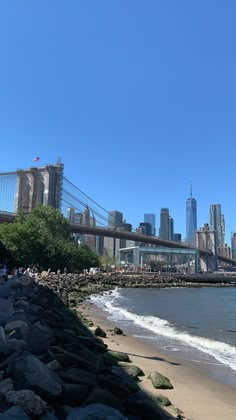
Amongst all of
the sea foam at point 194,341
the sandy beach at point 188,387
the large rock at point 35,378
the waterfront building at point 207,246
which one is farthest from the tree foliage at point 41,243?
the waterfront building at point 207,246

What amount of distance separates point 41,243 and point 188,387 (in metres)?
59.0

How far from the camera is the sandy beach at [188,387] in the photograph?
7637 mm

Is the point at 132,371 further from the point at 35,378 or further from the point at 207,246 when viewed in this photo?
the point at 207,246

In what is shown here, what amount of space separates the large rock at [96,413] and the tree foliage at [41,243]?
49465 millimetres

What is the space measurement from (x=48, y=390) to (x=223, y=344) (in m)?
10.7

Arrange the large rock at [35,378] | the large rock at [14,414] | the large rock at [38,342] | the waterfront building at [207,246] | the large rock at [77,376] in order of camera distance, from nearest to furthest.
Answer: the large rock at [14,414], the large rock at [35,378], the large rock at [77,376], the large rock at [38,342], the waterfront building at [207,246]

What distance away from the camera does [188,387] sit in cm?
930

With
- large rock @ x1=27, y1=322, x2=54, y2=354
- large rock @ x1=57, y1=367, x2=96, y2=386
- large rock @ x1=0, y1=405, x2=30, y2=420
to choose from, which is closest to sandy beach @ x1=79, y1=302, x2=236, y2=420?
large rock @ x1=57, y1=367, x2=96, y2=386

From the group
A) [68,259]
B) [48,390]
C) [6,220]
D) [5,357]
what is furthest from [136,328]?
[6,220]

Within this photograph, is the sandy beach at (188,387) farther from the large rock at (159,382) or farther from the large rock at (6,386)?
the large rock at (6,386)

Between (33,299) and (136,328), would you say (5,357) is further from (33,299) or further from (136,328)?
(136,328)

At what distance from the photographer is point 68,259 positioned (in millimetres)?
77188

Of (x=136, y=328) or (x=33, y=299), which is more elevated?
(x=33, y=299)

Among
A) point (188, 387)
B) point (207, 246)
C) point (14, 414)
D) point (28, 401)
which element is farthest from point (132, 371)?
point (207, 246)
